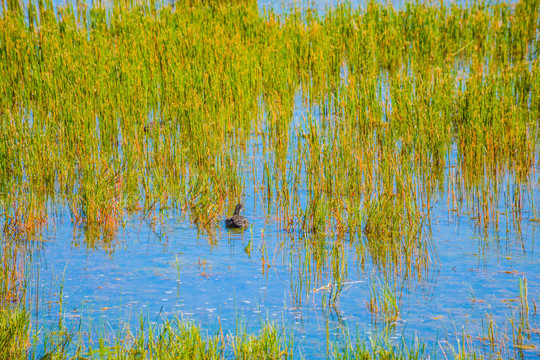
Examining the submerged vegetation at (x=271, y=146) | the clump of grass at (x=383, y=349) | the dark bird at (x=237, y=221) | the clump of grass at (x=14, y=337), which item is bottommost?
the clump of grass at (x=383, y=349)

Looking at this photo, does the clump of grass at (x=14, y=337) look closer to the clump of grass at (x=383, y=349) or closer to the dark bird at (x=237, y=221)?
Answer: the clump of grass at (x=383, y=349)

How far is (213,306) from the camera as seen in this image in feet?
13.3

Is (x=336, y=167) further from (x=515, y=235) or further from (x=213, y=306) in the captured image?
(x=213, y=306)

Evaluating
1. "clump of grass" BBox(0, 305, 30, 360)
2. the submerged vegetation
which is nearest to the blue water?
the submerged vegetation

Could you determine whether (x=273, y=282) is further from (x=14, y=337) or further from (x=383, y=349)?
(x=14, y=337)

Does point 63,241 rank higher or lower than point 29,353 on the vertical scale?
higher

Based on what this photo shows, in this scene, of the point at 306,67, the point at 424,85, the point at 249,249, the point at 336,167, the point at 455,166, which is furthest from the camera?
the point at 306,67

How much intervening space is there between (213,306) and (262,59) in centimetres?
544

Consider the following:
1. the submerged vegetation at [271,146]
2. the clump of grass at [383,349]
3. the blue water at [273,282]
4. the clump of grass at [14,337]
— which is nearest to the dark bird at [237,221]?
the blue water at [273,282]

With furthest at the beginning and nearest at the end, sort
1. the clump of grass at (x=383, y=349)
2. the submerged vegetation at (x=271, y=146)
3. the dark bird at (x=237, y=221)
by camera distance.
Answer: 1. the dark bird at (x=237, y=221)
2. the submerged vegetation at (x=271, y=146)
3. the clump of grass at (x=383, y=349)

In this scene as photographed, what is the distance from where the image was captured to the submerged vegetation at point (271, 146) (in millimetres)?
4758

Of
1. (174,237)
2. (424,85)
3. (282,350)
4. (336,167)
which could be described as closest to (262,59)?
(424,85)

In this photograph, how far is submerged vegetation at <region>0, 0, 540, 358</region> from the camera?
4758mm

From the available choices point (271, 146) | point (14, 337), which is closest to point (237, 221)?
point (271, 146)
